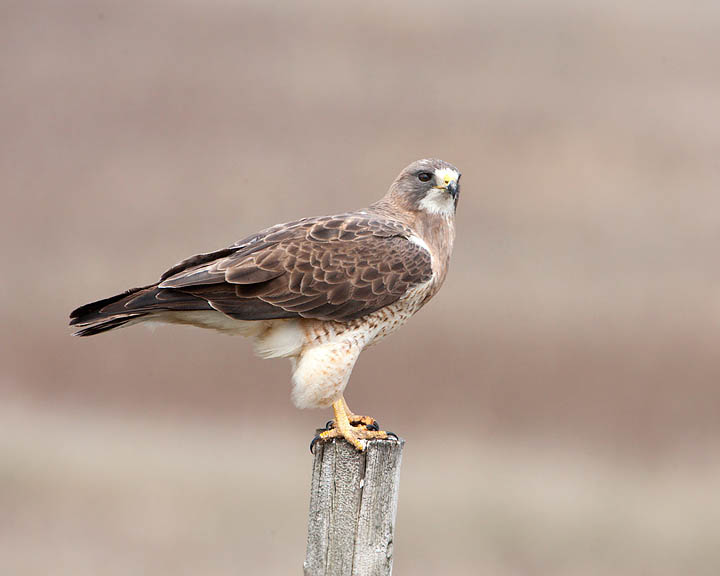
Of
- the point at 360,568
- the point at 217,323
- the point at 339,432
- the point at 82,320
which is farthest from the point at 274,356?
the point at 360,568

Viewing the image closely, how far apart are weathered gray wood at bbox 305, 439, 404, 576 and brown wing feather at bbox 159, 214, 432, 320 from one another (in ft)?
3.21

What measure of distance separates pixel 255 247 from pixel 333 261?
48cm

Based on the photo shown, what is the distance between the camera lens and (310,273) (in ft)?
16.1

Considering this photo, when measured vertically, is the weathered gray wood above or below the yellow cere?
below

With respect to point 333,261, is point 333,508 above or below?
below

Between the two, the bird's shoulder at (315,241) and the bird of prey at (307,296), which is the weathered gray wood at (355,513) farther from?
the bird's shoulder at (315,241)

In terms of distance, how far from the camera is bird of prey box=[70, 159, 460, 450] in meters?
4.72

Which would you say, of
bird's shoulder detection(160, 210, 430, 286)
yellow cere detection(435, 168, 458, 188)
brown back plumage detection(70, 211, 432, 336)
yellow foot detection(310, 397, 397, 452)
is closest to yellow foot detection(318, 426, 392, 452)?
yellow foot detection(310, 397, 397, 452)

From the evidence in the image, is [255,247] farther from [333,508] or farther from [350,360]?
[333,508]

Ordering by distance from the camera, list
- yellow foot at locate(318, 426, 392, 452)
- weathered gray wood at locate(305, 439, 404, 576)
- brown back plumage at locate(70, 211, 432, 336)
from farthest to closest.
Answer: brown back plumage at locate(70, 211, 432, 336)
yellow foot at locate(318, 426, 392, 452)
weathered gray wood at locate(305, 439, 404, 576)

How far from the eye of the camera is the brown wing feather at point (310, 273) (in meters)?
4.80

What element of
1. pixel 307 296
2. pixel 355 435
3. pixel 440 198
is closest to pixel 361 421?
pixel 355 435

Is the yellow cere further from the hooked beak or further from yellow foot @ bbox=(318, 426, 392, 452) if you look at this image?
yellow foot @ bbox=(318, 426, 392, 452)

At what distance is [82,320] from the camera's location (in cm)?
464
